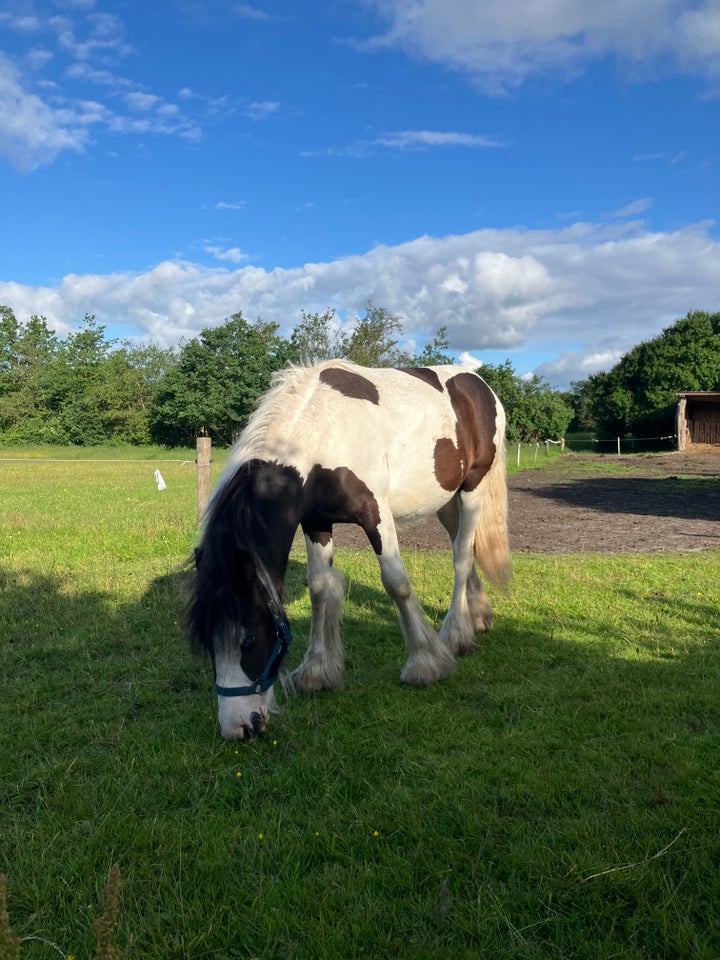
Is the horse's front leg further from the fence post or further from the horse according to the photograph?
the fence post

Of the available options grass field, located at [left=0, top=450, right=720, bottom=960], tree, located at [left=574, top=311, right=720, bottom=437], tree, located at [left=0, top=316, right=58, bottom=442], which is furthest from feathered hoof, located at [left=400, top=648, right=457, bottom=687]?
tree, located at [left=0, top=316, right=58, bottom=442]

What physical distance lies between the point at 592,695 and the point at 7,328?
201ft

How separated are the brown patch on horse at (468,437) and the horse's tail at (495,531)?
9.2 inches

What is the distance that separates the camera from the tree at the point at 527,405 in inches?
1501

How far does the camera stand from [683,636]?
16.7 ft

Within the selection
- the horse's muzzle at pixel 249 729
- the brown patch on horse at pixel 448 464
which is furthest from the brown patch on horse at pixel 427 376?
the horse's muzzle at pixel 249 729

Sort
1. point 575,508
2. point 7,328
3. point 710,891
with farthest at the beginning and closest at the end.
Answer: point 7,328 → point 575,508 → point 710,891

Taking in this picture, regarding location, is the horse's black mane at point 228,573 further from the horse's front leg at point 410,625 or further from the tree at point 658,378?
the tree at point 658,378

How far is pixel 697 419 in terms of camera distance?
127 ft

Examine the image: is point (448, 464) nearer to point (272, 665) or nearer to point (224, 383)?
point (272, 665)


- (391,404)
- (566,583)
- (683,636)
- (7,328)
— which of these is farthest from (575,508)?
(7,328)

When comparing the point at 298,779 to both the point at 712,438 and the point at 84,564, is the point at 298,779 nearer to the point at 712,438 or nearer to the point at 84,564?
the point at 84,564

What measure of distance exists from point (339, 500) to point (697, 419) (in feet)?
132

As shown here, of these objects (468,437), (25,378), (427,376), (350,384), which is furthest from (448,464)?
(25,378)
